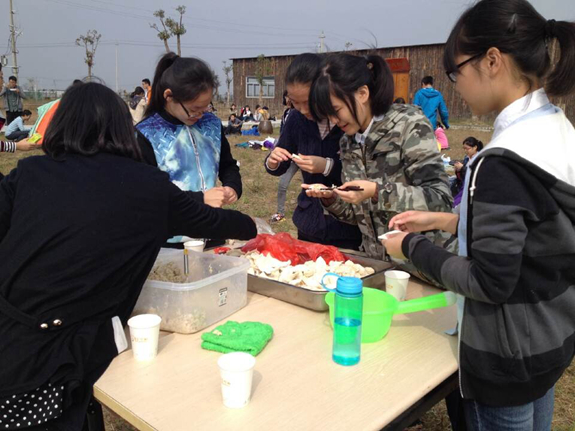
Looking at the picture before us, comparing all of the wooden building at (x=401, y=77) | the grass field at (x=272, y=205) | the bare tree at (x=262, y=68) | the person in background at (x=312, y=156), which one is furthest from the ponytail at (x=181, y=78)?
the bare tree at (x=262, y=68)

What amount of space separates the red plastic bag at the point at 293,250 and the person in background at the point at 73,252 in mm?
658

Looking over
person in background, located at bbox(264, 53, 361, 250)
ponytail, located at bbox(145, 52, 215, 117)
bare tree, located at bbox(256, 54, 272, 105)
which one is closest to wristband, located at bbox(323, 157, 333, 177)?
person in background, located at bbox(264, 53, 361, 250)

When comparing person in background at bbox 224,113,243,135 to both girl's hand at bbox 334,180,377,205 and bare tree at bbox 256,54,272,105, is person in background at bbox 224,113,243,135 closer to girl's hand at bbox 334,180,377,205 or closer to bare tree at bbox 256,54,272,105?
bare tree at bbox 256,54,272,105

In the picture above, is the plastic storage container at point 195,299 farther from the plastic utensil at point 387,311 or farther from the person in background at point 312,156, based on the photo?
the person in background at point 312,156

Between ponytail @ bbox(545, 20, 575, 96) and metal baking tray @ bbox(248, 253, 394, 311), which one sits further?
metal baking tray @ bbox(248, 253, 394, 311)

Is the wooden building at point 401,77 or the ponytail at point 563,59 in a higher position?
the wooden building at point 401,77

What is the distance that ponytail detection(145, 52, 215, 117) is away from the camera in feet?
6.73

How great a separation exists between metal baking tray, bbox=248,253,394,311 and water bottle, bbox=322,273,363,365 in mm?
299

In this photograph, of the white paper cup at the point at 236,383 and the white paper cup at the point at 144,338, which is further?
the white paper cup at the point at 144,338

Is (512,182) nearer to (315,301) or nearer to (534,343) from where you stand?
(534,343)

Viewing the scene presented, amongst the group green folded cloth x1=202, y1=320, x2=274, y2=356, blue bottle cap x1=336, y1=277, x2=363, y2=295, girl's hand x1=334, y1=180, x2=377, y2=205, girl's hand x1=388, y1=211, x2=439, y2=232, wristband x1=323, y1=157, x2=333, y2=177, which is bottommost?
green folded cloth x1=202, y1=320, x2=274, y2=356

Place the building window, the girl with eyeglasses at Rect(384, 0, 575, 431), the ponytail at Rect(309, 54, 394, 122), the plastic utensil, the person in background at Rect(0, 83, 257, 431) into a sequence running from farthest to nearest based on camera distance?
the building window < the ponytail at Rect(309, 54, 394, 122) < the plastic utensil < the person in background at Rect(0, 83, 257, 431) < the girl with eyeglasses at Rect(384, 0, 575, 431)

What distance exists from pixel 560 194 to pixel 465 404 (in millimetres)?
615

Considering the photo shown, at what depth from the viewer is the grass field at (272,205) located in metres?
2.45
